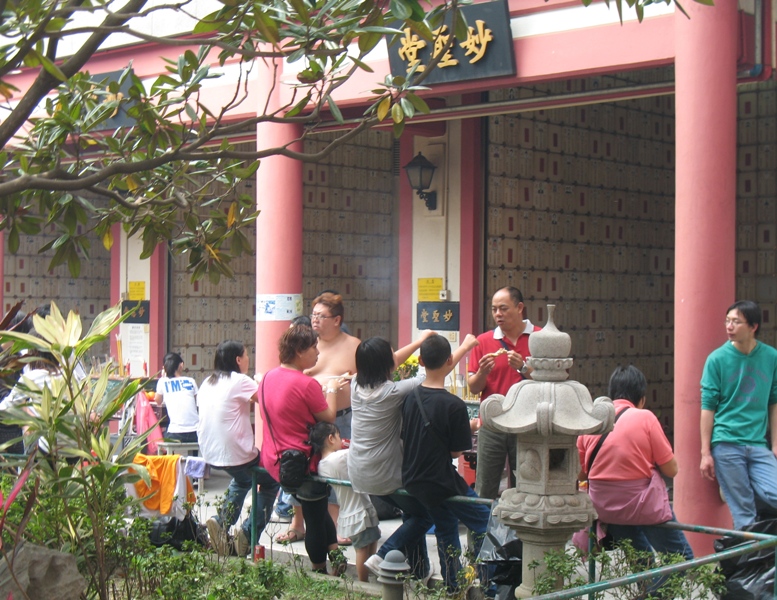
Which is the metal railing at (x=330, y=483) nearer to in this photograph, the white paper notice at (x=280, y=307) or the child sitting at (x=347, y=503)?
the child sitting at (x=347, y=503)

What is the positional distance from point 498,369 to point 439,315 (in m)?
4.78

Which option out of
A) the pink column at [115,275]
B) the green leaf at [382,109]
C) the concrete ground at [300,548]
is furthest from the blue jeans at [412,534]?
the pink column at [115,275]

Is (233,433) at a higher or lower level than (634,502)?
higher

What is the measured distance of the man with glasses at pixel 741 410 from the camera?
6688 mm

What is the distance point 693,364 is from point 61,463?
4327 millimetres

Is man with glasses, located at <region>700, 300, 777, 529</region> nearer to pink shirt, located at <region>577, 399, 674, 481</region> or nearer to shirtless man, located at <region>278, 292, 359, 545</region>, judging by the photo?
pink shirt, located at <region>577, 399, 674, 481</region>

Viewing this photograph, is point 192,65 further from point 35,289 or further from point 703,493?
point 35,289

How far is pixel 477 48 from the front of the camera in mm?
8680

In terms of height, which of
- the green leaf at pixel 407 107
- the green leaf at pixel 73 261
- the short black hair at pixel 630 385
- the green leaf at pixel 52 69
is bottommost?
the short black hair at pixel 630 385

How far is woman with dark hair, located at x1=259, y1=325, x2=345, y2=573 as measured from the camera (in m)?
6.71

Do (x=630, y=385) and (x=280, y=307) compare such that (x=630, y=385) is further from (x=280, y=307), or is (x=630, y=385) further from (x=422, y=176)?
(x=422, y=176)

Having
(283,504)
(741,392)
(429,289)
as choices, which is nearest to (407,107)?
(741,392)

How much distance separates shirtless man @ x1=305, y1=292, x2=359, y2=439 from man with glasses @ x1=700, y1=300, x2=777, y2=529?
8.18ft

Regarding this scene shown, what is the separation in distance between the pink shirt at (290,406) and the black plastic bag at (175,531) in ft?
2.13
